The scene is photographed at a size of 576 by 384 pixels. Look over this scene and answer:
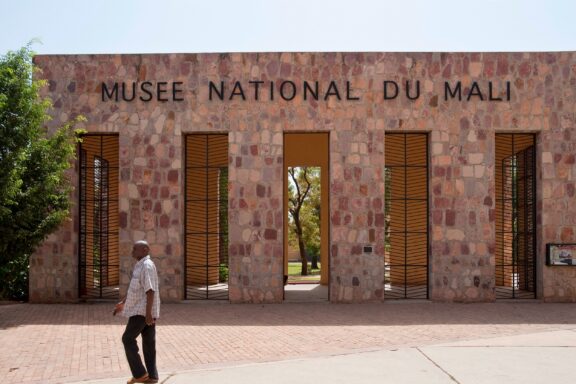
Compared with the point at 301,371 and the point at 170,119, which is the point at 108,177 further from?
the point at 301,371

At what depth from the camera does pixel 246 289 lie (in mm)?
14805

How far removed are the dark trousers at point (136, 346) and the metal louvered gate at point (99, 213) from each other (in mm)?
9131

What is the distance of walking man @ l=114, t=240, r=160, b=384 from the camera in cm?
684

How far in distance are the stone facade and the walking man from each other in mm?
7784

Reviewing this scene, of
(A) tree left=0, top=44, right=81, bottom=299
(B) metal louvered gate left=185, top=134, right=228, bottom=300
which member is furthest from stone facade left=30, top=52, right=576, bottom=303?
(B) metal louvered gate left=185, top=134, right=228, bottom=300

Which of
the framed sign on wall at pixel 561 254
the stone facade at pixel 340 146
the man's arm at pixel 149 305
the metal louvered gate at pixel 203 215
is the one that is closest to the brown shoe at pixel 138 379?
the man's arm at pixel 149 305

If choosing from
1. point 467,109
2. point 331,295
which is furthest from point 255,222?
point 467,109

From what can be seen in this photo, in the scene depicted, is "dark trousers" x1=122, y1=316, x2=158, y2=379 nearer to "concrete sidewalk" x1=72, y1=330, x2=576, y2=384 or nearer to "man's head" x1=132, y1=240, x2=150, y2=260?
"concrete sidewalk" x1=72, y1=330, x2=576, y2=384

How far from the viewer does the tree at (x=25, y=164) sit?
38.3ft

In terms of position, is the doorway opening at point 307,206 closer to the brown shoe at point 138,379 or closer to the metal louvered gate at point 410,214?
the metal louvered gate at point 410,214

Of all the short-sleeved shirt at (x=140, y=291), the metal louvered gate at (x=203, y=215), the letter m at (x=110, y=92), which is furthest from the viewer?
the metal louvered gate at (x=203, y=215)

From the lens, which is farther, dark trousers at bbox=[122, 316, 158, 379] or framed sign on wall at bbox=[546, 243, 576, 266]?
framed sign on wall at bbox=[546, 243, 576, 266]

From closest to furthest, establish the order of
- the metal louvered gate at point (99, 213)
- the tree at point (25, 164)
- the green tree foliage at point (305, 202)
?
the tree at point (25, 164), the metal louvered gate at point (99, 213), the green tree foliage at point (305, 202)

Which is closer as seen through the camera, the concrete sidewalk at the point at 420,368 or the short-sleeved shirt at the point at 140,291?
the short-sleeved shirt at the point at 140,291
